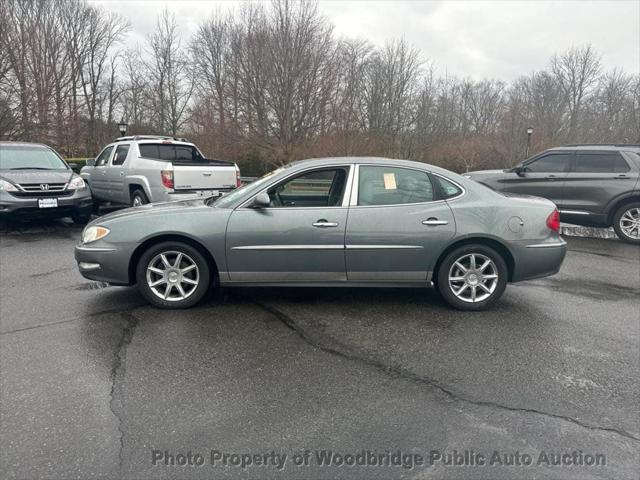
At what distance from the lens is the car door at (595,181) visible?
8.09 m

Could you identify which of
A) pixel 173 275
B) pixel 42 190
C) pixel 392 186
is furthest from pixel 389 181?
pixel 42 190

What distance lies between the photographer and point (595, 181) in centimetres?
833

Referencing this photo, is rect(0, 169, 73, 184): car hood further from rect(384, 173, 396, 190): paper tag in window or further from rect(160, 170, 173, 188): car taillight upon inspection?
rect(384, 173, 396, 190): paper tag in window

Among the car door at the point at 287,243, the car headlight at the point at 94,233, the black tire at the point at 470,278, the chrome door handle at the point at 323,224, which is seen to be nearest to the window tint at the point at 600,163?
the black tire at the point at 470,278

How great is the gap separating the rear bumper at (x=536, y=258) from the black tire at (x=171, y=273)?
3.23 m

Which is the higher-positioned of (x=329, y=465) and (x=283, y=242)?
(x=283, y=242)

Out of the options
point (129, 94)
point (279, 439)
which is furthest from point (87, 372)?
point (129, 94)

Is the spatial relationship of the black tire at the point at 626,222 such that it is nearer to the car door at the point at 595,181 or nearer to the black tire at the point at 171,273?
the car door at the point at 595,181

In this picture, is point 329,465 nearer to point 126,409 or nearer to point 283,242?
point 126,409

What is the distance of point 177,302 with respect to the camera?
4.23 meters

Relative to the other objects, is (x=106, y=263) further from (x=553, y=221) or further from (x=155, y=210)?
(x=553, y=221)

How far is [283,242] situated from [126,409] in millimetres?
2033

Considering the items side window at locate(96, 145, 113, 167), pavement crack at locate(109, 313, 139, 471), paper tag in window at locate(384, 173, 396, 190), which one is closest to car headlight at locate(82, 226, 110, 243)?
pavement crack at locate(109, 313, 139, 471)

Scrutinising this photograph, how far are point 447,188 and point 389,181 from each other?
626mm
